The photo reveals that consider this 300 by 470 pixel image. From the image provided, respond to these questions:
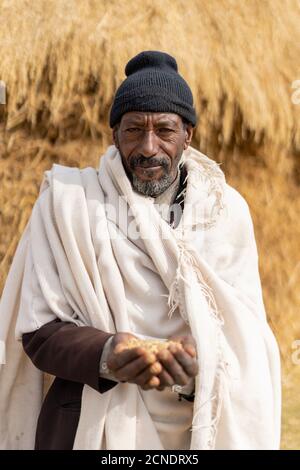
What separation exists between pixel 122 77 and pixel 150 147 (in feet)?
4.85

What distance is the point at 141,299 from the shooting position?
2223mm

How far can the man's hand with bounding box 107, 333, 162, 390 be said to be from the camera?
191cm

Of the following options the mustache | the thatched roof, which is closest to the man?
the mustache

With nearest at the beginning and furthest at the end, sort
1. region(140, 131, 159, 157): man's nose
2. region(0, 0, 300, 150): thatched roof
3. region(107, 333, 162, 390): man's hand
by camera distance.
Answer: region(107, 333, 162, 390): man's hand, region(140, 131, 159, 157): man's nose, region(0, 0, 300, 150): thatched roof

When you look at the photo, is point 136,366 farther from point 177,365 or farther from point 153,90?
point 153,90

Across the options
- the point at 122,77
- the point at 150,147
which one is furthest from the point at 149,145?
the point at 122,77

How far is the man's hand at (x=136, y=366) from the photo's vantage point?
1.91m

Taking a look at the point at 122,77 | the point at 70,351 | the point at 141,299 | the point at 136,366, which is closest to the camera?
the point at 136,366

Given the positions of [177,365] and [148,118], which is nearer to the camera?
[177,365]

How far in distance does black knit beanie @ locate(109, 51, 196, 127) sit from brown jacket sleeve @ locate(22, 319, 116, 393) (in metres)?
0.63

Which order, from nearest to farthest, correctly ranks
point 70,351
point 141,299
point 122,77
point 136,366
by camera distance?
1. point 136,366
2. point 70,351
3. point 141,299
4. point 122,77

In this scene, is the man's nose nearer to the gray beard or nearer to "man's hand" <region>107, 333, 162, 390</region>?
the gray beard

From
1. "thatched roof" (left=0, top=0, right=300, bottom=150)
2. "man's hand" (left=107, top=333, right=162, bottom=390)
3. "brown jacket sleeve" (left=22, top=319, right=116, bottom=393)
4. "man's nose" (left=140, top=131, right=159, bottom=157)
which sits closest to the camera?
"man's hand" (left=107, top=333, right=162, bottom=390)

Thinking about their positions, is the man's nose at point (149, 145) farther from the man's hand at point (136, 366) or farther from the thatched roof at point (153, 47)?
the thatched roof at point (153, 47)
